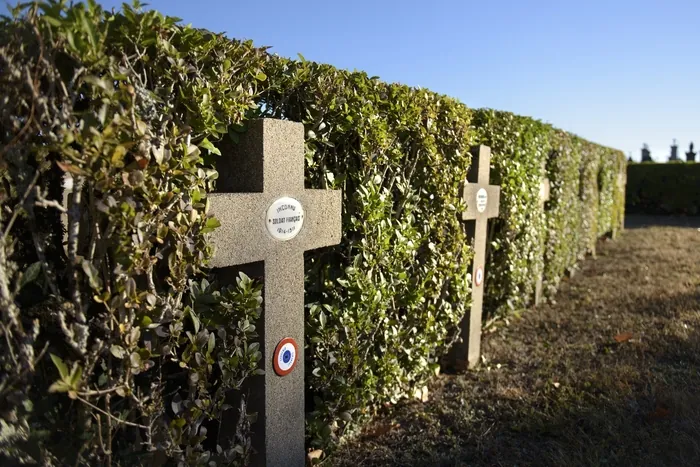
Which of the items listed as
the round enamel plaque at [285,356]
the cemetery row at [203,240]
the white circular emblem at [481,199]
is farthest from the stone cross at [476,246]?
the round enamel plaque at [285,356]

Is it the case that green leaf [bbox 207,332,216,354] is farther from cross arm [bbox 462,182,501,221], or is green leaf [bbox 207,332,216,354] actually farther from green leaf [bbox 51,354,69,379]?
cross arm [bbox 462,182,501,221]

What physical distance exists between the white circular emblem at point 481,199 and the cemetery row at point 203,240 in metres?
0.55

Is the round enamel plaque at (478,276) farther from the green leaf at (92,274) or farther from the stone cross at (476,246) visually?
the green leaf at (92,274)

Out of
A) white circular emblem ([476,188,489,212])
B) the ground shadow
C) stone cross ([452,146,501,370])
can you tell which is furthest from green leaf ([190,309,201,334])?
the ground shadow

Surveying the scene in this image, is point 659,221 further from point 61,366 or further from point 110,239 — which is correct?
point 61,366

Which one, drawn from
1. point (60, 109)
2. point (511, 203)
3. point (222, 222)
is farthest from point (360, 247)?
point (511, 203)

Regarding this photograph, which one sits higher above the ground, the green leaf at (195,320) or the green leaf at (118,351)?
the green leaf at (195,320)

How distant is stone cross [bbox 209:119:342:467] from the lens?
2.03 m

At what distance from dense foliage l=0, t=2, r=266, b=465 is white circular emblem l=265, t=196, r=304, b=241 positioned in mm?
269

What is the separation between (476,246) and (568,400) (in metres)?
1.29

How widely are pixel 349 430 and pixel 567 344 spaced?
8.16 ft

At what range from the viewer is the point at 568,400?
343 centimetres

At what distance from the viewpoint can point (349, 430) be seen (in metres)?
3.05

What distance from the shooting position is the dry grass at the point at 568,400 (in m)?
2.85
